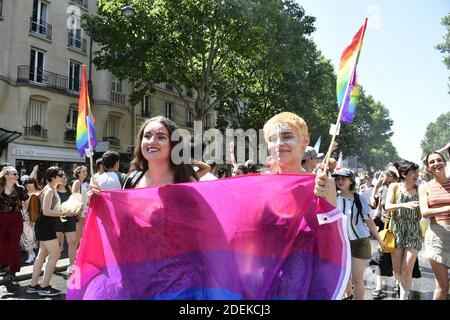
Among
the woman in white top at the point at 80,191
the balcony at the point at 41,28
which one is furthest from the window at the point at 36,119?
the woman in white top at the point at 80,191

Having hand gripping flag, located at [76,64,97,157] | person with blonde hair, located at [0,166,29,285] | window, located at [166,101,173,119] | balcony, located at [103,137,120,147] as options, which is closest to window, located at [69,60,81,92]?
balcony, located at [103,137,120,147]

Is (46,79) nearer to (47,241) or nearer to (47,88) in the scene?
(47,88)

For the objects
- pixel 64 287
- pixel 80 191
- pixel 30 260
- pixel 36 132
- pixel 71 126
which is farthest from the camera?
pixel 71 126

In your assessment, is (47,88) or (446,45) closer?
(47,88)

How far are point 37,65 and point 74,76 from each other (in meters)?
2.75

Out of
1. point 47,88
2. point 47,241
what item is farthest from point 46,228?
point 47,88

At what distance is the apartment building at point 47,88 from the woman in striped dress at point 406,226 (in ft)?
48.4

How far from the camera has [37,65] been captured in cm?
2270

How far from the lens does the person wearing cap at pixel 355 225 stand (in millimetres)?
4851

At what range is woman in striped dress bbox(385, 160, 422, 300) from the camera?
5371 millimetres

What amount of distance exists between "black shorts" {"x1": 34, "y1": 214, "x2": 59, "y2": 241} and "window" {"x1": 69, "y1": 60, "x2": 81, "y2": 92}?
802 inches
